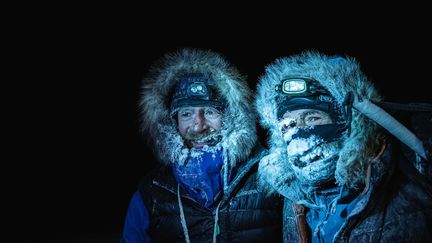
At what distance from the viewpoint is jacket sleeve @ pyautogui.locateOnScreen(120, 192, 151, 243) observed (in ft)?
8.48

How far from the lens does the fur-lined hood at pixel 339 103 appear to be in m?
1.79

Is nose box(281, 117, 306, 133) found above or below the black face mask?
above

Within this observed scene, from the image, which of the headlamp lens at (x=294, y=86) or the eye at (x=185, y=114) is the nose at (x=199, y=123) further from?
the headlamp lens at (x=294, y=86)

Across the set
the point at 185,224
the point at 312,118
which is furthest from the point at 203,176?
the point at 312,118

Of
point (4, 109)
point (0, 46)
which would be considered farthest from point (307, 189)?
point (0, 46)

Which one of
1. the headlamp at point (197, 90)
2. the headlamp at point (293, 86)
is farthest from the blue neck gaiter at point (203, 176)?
the headlamp at point (293, 86)

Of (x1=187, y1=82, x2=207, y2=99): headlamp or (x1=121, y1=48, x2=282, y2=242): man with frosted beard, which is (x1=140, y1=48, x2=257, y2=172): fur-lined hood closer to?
(x1=121, y1=48, x2=282, y2=242): man with frosted beard

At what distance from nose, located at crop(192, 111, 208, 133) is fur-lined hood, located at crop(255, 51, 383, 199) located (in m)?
0.48

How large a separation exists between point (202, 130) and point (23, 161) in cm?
928

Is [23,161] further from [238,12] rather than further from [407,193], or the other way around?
[407,193]

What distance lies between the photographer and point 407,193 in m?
1.64

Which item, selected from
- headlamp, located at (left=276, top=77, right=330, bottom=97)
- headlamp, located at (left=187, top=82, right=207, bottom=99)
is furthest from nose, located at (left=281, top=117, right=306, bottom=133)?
headlamp, located at (left=187, top=82, right=207, bottom=99)

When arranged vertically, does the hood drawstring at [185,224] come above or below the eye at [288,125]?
below

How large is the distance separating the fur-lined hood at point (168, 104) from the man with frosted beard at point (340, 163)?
0.46 metres
